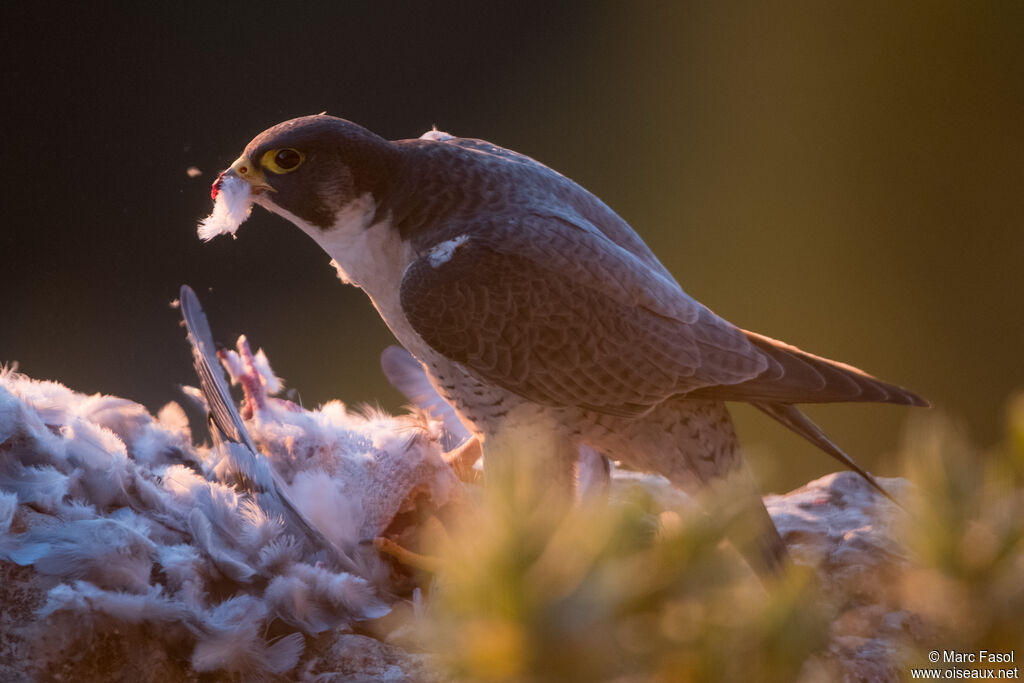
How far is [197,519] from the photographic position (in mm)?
835

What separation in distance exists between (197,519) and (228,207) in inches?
17.8

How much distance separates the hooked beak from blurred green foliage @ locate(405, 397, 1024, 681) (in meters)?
1.02

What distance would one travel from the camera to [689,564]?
0.22 metres

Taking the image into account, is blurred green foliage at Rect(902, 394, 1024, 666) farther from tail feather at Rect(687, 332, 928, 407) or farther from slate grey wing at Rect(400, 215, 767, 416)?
slate grey wing at Rect(400, 215, 767, 416)

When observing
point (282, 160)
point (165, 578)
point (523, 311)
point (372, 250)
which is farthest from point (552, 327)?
point (165, 578)

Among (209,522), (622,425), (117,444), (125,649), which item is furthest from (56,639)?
(622,425)

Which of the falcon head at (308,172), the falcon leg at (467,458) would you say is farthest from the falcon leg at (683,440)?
the falcon head at (308,172)

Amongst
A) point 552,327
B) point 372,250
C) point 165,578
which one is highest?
point 372,250

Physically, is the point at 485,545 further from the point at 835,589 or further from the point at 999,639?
the point at 835,589

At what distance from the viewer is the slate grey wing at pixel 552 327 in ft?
3.64

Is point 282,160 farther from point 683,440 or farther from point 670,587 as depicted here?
point 670,587

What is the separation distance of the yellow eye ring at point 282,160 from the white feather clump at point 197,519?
33 centimetres

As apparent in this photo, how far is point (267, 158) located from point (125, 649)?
26.1 inches

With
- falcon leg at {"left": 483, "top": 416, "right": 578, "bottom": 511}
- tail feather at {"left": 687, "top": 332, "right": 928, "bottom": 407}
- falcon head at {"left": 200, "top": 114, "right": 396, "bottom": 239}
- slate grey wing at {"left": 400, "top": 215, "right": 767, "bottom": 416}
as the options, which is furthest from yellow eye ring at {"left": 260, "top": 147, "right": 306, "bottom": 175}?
tail feather at {"left": 687, "top": 332, "right": 928, "bottom": 407}
